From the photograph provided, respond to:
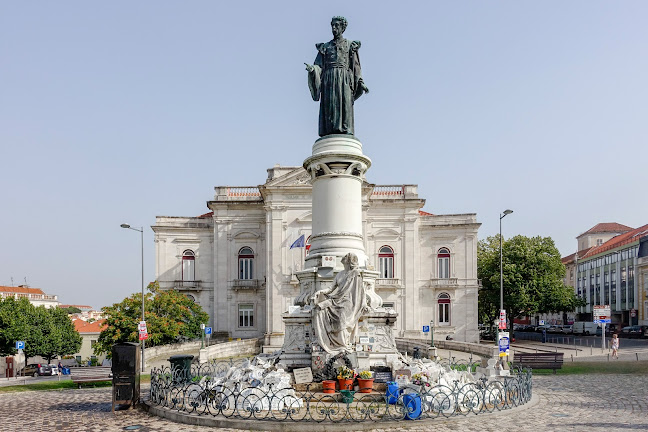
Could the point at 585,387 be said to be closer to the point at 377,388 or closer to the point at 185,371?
the point at 377,388

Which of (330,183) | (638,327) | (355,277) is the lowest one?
(638,327)

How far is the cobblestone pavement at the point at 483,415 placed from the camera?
14.5m

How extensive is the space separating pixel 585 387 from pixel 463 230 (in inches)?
1399

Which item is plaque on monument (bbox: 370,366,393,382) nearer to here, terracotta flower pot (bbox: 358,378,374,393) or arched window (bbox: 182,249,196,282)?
terracotta flower pot (bbox: 358,378,374,393)

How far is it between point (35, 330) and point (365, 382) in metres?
57.1

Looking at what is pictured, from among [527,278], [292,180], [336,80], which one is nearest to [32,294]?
[292,180]

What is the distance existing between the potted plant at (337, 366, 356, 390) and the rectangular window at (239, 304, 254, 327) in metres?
41.1

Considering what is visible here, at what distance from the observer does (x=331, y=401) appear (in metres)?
16.3

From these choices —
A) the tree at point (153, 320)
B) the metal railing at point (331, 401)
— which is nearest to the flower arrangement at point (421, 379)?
the metal railing at point (331, 401)

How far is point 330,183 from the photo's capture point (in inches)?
821

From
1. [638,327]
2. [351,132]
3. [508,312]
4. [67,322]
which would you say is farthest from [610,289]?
[351,132]

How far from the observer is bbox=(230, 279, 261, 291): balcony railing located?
187 feet

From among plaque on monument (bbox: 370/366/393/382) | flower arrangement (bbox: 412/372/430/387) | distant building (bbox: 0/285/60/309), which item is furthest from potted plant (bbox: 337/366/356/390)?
distant building (bbox: 0/285/60/309)

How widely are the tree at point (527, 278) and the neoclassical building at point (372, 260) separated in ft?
18.0
